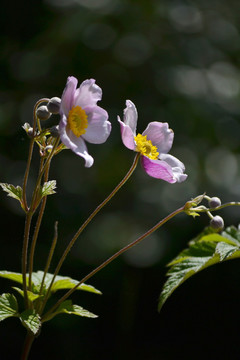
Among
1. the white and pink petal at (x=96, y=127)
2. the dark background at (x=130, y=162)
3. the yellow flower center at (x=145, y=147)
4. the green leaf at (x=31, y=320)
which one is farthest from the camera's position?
the dark background at (x=130, y=162)

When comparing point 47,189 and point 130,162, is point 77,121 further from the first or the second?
point 130,162

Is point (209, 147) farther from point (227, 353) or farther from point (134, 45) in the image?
point (227, 353)

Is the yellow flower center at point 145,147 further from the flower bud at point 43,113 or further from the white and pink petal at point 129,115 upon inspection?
the flower bud at point 43,113

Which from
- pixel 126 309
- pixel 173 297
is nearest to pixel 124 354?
pixel 126 309

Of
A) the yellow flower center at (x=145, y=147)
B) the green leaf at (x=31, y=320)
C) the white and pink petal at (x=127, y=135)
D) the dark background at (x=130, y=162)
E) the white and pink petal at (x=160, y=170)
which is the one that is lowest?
the dark background at (x=130, y=162)

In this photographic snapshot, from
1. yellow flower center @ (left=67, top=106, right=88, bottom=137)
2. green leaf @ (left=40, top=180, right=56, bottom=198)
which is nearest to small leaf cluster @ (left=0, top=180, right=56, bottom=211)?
green leaf @ (left=40, top=180, right=56, bottom=198)

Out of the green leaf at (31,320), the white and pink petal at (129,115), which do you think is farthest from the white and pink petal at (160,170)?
the green leaf at (31,320)

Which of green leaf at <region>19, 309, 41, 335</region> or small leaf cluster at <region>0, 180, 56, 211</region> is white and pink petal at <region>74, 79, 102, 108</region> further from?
green leaf at <region>19, 309, 41, 335</region>
